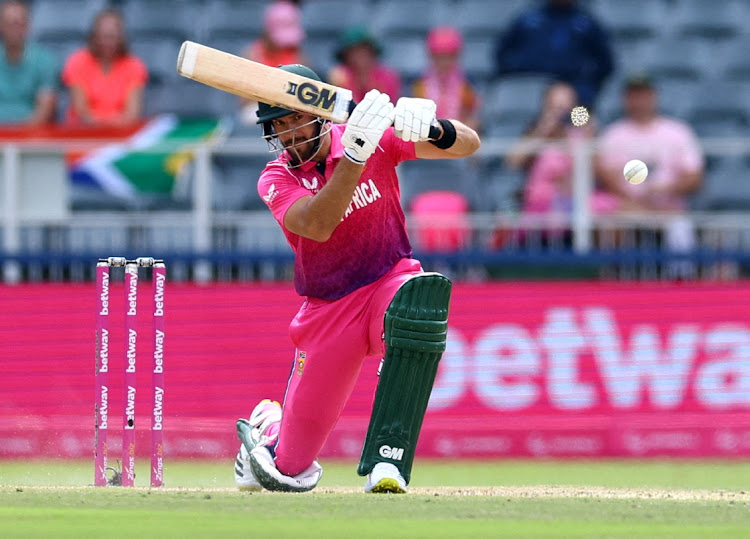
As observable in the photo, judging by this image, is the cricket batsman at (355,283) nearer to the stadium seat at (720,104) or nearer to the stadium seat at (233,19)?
the stadium seat at (720,104)

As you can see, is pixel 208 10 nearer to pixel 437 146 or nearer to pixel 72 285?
pixel 72 285

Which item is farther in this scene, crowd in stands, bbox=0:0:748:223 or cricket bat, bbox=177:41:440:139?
crowd in stands, bbox=0:0:748:223

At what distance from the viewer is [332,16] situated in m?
12.5

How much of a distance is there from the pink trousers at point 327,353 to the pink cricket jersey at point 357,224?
7 centimetres

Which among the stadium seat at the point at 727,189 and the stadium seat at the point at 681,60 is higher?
the stadium seat at the point at 681,60

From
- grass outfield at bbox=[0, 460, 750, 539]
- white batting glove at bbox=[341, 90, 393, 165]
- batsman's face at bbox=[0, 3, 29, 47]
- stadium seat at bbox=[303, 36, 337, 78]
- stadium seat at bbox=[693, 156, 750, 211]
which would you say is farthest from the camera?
stadium seat at bbox=[303, 36, 337, 78]

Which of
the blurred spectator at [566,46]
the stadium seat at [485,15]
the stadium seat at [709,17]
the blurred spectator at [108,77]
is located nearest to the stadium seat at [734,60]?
the stadium seat at [709,17]

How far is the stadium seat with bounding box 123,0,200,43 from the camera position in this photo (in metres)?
12.4

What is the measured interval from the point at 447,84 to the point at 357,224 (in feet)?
16.4

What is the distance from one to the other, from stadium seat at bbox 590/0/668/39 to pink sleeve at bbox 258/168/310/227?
269 inches

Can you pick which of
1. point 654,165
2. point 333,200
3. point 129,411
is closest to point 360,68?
point 654,165

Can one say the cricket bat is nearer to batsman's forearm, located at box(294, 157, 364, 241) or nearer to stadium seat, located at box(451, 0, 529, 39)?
batsman's forearm, located at box(294, 157, 364, 241)

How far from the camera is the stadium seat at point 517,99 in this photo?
11.5m

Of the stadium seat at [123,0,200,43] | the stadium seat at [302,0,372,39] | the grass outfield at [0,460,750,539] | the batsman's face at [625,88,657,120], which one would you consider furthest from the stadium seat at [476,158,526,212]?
the grass outfield at [0,460,750,539]
